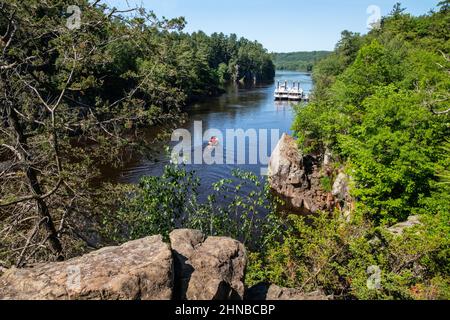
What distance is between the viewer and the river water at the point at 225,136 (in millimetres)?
30131

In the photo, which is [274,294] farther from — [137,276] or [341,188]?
[341,188]

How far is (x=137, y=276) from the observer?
584 cm

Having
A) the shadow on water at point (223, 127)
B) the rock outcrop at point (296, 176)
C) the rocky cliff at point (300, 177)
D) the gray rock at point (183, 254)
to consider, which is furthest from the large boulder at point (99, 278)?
the rock outcrop at point (296, 176)

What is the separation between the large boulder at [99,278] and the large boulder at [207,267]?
0.60 metres

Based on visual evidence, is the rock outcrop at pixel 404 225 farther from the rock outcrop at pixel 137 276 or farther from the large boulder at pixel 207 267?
the rock outcrop at pixel 137 276

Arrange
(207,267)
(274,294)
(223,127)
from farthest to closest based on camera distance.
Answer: (223,127)
(274,294)
(207,267)

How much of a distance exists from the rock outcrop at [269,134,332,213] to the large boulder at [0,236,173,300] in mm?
22374

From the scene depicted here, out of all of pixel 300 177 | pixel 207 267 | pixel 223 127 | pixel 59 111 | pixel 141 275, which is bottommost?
pixel 300 177

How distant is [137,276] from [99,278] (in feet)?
1.94

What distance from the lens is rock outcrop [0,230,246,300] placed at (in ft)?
18.4

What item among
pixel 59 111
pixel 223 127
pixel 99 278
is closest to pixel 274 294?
pixel 99 278

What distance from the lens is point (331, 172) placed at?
27250 mm
